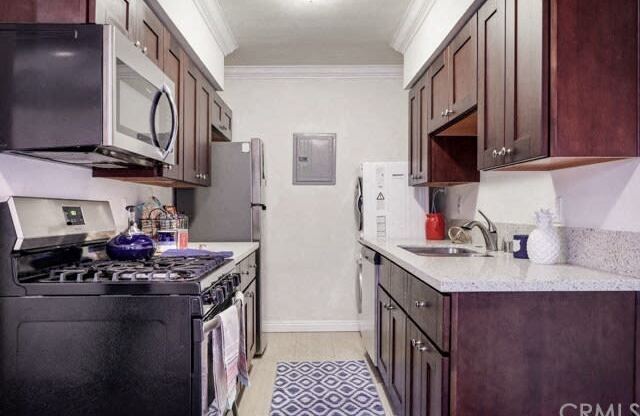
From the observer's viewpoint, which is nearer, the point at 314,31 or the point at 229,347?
the point at 229,347

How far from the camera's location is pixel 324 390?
280cm

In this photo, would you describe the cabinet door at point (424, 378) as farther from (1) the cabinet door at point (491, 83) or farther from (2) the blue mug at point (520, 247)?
(1) the cabinet door at point (491, 83)

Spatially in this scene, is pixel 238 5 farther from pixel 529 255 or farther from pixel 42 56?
pixel 529 255

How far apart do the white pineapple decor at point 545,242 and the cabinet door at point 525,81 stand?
1.10 feet

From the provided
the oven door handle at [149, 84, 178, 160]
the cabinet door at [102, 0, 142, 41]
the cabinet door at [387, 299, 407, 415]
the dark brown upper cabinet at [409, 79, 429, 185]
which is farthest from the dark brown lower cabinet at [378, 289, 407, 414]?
the cabinet door at [102, 0, 142, 41]

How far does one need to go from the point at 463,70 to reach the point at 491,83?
1.30 ft

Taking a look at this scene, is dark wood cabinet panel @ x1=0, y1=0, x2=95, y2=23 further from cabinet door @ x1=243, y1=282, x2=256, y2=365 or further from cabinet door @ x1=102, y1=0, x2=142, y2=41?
cabinet door @ x1=243, y1=282, x2=256, y2=365

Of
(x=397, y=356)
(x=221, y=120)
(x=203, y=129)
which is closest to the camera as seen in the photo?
(x=397, y=356)

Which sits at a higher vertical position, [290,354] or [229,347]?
[229,347]

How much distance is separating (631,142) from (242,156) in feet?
7.85

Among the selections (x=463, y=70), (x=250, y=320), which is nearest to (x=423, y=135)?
(x=463, y=70)

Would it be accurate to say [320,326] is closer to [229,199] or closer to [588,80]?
[229,199]

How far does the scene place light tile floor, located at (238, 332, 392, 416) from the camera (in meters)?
2.62
